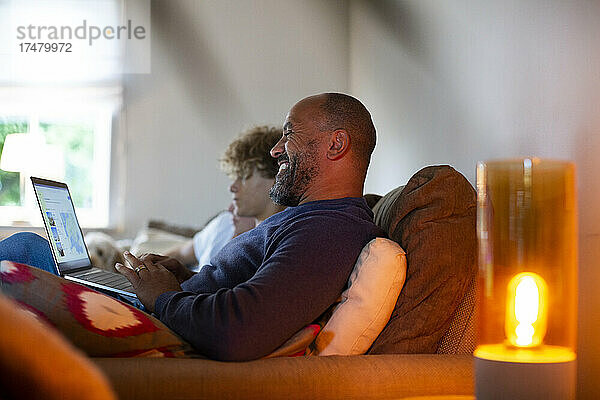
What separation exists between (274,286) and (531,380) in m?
0.54

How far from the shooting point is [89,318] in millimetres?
1343

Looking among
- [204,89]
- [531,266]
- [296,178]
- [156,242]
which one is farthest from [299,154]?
[204,89]

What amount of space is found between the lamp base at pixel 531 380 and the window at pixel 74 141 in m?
5.01

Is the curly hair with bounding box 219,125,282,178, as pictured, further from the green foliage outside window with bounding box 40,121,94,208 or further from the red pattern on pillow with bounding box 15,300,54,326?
the green foliage outside window with bounding box 40,121,94,208

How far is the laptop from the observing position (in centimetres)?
213

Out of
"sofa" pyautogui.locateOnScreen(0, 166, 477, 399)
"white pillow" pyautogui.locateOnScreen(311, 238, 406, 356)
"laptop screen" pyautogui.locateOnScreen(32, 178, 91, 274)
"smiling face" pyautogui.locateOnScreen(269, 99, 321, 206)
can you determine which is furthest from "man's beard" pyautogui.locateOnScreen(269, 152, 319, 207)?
"laptop screen" pyautogui.locateOnScreen(32, 178, 91, 274)

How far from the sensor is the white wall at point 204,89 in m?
5.75

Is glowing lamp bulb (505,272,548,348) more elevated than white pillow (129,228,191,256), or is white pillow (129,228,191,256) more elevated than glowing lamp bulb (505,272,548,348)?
glowing lamp bulb (505,272,548,348)

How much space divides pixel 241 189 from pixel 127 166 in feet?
9.52

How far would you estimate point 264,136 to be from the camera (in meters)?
3.18

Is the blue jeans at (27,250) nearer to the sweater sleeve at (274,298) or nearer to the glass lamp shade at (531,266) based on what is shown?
the sweater sleeve at (274,298)

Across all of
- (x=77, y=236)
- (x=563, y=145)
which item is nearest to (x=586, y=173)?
(x=563, y=145)

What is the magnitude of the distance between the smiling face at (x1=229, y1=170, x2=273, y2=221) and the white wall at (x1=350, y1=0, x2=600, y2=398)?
680 mm

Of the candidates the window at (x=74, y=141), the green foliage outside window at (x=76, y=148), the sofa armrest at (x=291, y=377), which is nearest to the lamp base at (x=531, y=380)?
the sofa armrest at (x=291, y=377)
